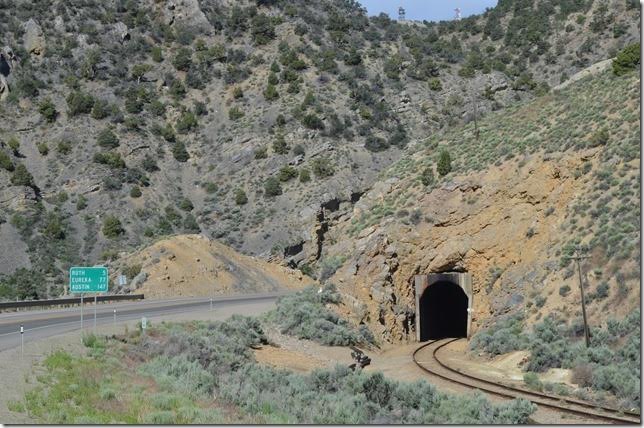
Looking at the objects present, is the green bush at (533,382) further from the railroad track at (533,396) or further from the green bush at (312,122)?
the green bush at (312,122)

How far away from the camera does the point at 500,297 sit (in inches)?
1436

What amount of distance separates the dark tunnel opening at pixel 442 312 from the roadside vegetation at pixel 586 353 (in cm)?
1047

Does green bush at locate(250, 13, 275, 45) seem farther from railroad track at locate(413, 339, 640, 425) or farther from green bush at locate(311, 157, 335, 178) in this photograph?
railroad track at locate(413, 339, 640, 425)

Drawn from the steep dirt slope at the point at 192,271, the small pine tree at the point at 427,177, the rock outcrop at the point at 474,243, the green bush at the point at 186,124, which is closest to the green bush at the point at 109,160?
the green bush at the point at 186,124

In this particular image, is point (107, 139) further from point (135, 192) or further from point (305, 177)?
point (305, 177)

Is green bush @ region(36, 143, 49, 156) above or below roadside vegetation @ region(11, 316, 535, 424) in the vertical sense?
above

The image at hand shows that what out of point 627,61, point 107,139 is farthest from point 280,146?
point 627,61

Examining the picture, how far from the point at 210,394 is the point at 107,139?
227 feet

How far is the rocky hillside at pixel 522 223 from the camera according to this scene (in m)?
32.0

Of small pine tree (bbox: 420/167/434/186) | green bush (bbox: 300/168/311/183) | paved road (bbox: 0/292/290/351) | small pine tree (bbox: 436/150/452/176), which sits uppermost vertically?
green bush (bbox: 300/168/311/183)

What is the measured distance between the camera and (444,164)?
4762cm

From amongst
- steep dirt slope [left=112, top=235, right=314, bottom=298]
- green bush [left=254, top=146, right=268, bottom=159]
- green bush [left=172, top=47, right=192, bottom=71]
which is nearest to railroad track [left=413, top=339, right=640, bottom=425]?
steep dirt slope [left=112, top=235, right=314, bottom=298]

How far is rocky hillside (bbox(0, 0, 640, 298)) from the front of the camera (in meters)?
74.8

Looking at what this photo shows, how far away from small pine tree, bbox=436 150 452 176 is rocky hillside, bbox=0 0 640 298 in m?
16.7
